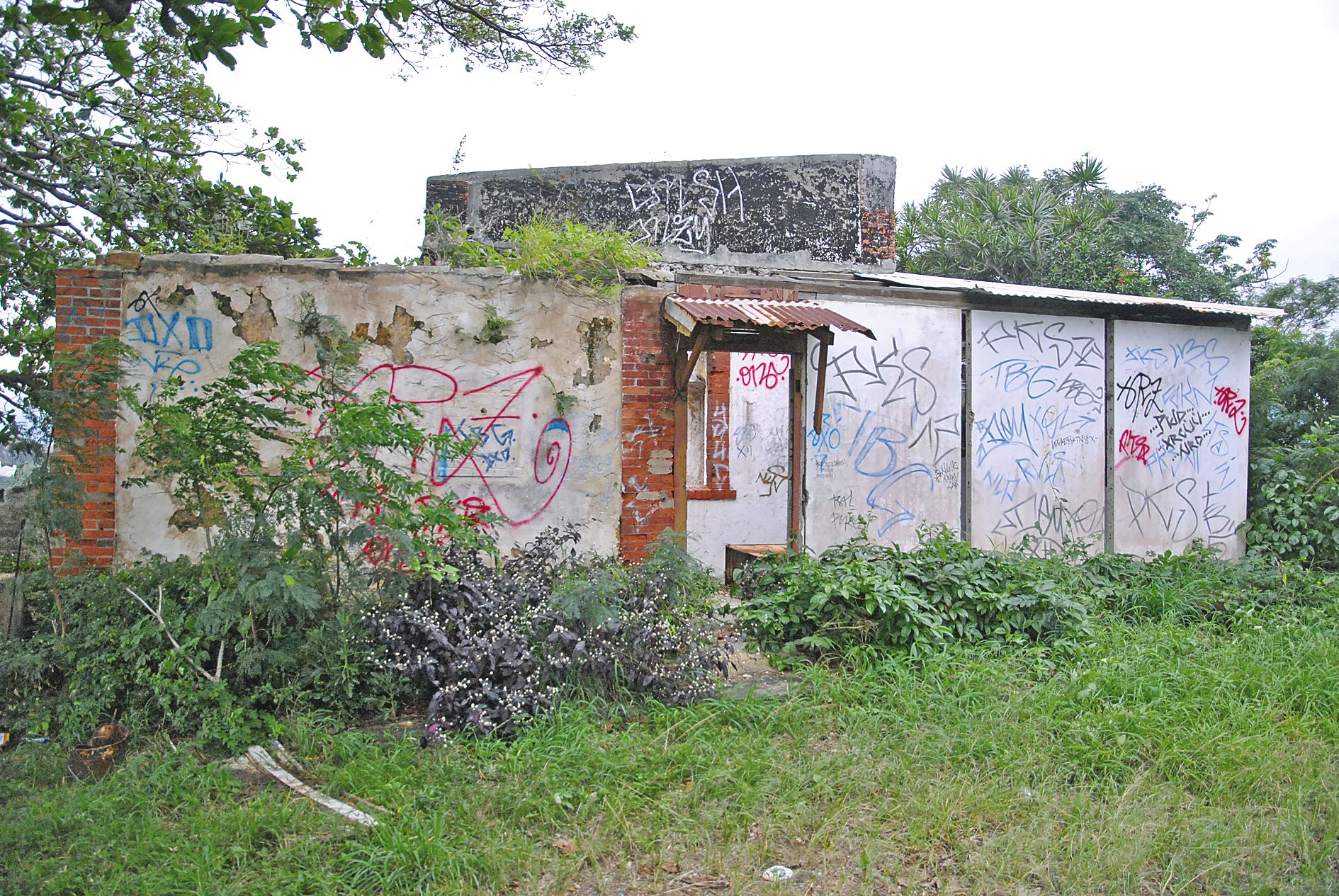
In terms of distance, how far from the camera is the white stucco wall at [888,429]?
764 cm

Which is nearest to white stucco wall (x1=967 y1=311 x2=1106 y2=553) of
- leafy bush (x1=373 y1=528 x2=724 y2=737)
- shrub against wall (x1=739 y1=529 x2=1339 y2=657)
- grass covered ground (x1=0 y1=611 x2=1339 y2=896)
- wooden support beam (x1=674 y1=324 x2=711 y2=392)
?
shrub against wall (x1=739 y1=529 x2=1339 y2=657)

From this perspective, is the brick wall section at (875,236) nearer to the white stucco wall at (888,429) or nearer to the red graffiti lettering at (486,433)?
the white stucco wall at (888,429)

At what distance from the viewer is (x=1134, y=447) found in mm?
8656

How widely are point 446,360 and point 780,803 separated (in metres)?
4.04

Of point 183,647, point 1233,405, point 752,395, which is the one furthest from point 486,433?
point 1233,405

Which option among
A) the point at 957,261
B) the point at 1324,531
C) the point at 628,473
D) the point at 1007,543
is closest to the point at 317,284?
the point at 628,473

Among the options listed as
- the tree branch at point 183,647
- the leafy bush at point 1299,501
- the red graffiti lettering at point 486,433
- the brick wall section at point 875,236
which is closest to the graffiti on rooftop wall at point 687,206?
the brick wall section at point 875,236

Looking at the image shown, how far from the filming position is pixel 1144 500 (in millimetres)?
8695

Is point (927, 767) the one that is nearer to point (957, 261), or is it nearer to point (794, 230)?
point (794, 230)

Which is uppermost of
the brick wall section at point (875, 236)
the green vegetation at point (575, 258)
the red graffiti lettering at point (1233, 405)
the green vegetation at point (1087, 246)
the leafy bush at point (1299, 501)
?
the green vegetation at point (1087, 246)

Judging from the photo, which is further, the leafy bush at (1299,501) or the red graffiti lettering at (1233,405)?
the red graffiti lettering at (1233,405)

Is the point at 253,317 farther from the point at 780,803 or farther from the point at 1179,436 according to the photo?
the point at 1179,436

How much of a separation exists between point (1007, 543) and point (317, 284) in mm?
6241

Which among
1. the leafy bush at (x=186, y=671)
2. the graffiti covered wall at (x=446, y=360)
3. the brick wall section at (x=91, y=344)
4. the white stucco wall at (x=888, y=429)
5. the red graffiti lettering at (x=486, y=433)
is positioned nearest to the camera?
the leafy bush at (x=186, y=671)
